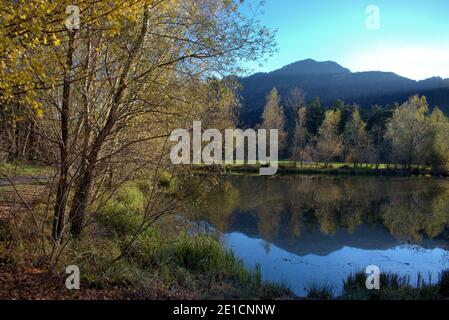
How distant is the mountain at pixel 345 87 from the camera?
91.4 meters

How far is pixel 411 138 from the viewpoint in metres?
42.3

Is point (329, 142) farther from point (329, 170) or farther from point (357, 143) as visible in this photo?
point (357, 143)

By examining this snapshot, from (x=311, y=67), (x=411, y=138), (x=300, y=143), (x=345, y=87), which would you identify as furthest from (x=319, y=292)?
(x=311, y=67)

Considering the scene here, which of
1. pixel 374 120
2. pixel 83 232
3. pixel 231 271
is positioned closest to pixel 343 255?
pixel 231 271

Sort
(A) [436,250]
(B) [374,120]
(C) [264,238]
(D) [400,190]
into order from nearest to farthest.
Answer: (A) [436,250], (C) [264,238], (D) [400,190], (B) [374,120]

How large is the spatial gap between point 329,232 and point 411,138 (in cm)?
3505

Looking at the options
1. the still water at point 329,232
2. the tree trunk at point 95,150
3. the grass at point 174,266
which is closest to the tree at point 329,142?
the still water at point 329,232

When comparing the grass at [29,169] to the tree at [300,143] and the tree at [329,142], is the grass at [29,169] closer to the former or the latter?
the tree at [300,143]

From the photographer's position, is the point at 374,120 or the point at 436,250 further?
the point at 374,120

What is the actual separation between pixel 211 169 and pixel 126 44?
2.97 meters

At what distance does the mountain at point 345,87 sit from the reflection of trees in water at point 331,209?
5151cm

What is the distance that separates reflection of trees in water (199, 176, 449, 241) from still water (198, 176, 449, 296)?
38 mm

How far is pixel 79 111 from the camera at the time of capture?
21.7ft
